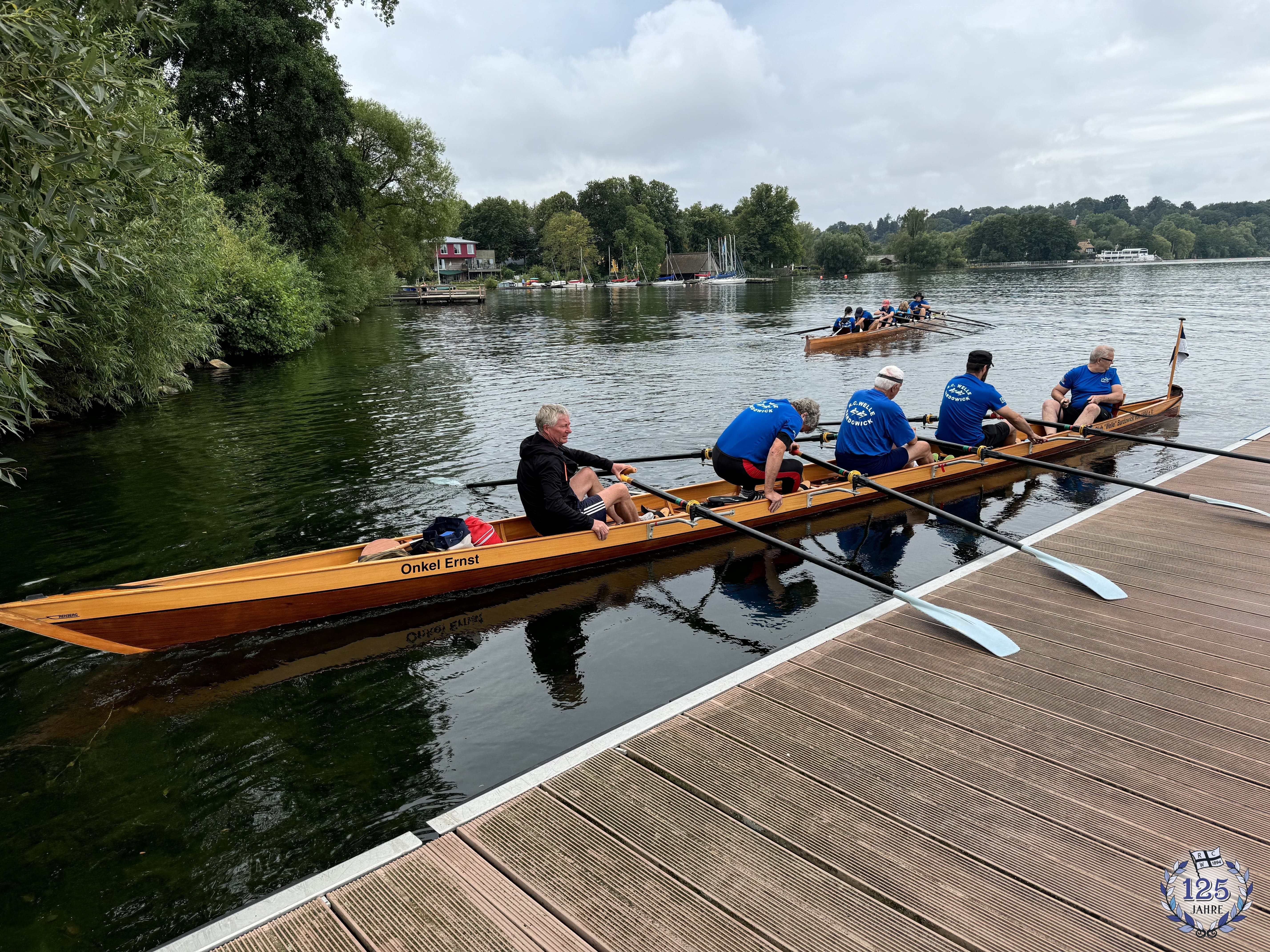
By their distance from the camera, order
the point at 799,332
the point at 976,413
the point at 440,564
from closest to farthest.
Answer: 1. the point at 440,564
2. the point at 976,413
3. the point at 799,332

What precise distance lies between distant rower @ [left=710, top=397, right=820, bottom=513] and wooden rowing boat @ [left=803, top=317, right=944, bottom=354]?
19.7 metres

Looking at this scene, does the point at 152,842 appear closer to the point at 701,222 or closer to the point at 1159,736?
the point at 1159,736

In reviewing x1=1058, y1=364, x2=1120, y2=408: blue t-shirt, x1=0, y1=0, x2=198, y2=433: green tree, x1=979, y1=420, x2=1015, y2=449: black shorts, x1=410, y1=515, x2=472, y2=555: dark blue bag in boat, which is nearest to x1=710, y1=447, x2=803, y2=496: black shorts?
x1=410, y1=515, x2=472, y2=555: dark blue bag in boat

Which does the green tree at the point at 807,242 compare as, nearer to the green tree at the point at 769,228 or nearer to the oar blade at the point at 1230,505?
the green tree at the point at 769,228

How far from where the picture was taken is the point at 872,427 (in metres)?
10.4

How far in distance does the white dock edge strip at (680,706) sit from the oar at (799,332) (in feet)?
87.6

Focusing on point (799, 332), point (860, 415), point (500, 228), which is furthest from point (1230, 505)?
point (500, 228)

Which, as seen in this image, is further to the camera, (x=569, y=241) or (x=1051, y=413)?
(x=569, y=241)

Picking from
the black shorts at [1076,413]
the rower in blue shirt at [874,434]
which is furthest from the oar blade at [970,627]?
the black shorts at [1076,413]

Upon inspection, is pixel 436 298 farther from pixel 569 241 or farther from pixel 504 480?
pixel 504 480

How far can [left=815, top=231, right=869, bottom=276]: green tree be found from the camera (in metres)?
131

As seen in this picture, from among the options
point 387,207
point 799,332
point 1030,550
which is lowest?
point 1030,550

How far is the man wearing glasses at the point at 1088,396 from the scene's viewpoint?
13.2 m

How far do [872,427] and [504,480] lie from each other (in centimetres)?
546
